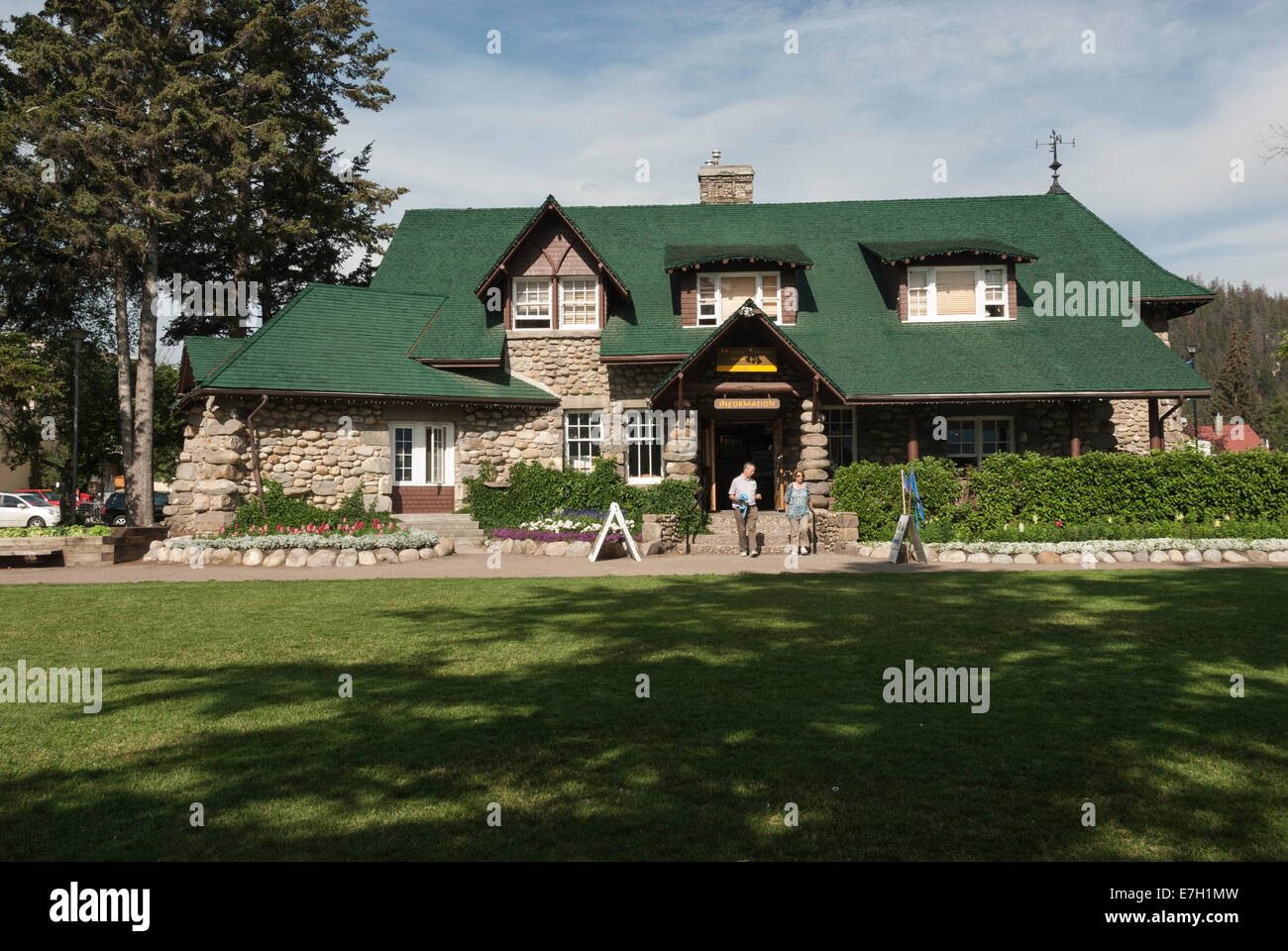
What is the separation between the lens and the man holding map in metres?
18.1

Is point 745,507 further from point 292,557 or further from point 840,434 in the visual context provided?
point 292,557

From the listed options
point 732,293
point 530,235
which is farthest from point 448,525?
point 732,293

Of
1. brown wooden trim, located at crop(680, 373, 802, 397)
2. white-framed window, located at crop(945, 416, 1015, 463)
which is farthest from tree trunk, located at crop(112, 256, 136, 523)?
white-framed window, located at crop(945, 416, 1015, 463)

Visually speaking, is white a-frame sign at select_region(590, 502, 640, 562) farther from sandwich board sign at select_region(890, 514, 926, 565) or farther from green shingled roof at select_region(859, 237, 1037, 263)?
green shingled roof at select_region(859, 237, 1037, 263)

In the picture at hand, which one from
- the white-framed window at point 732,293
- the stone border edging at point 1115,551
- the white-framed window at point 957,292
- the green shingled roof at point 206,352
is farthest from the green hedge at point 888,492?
the green shingled roof at point 206,352

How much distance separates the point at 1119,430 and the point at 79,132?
3149 centimetres

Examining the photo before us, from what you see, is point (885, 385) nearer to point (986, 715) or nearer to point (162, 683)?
point (986, 715)

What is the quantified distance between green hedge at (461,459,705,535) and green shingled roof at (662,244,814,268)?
6.08 metres

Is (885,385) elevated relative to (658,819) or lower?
elevated

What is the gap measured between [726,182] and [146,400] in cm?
2018

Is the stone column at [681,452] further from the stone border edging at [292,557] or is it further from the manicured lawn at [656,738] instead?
the manicured lawn at [656,738]

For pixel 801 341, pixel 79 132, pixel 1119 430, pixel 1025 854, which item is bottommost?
pixel 1025 854

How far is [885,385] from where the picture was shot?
21.9 metres

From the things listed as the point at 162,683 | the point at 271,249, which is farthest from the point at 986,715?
the point at 271,249
